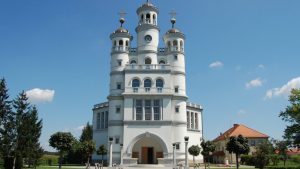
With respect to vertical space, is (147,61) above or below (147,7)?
below

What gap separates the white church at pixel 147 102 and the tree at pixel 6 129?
12790 millimetres

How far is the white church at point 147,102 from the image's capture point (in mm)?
49750

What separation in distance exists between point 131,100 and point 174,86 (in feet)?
25.8

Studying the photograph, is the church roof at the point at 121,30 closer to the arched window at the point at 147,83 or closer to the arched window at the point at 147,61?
the arched window at the point at 147,61

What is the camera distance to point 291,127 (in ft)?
133

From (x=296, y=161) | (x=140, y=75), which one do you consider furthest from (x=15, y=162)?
(x=296, y=161)

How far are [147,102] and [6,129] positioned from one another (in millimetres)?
20168

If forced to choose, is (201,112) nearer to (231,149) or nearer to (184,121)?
(184,121)

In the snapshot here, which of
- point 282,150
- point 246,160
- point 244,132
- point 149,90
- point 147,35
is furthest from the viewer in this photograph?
point 244,132

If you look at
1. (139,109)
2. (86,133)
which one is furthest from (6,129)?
(86,133)

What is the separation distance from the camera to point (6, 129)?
39531mm

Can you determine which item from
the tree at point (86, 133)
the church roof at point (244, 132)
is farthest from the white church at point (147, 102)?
the tree at point (86, 133)


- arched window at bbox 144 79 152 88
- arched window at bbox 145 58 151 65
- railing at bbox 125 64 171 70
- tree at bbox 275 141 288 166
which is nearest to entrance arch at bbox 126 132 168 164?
arched window at bbox 144 79 152 88

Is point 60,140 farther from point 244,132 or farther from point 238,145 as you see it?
point 244,132
